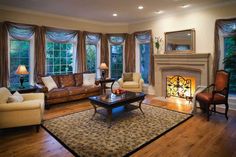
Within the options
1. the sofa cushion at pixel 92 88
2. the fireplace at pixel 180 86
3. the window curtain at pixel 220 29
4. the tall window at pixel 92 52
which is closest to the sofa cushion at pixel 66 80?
the sofa cushion at pixel 92 88

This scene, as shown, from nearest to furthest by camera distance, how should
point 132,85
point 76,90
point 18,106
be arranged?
point 18,106 < point 76,90 < point 132,85

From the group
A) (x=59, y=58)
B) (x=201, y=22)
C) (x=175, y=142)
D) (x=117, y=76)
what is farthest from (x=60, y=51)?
(x=175, y=142)

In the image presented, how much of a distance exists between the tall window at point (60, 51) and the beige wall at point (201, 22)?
11.0 ft

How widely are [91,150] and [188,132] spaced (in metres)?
1.87

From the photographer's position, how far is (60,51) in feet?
20.6

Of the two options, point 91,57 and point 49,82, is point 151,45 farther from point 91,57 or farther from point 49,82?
point 49,82

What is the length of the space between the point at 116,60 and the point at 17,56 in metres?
3.76

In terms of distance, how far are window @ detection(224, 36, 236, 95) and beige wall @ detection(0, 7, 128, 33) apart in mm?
3852

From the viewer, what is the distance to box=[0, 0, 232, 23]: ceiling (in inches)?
181

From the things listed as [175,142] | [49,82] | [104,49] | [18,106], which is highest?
[104,49]

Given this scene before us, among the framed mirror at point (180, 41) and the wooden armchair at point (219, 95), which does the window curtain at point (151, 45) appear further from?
the wooden armchair at point (219, 95)

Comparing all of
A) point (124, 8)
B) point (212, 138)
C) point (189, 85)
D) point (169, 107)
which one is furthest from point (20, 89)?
point (189, 85)

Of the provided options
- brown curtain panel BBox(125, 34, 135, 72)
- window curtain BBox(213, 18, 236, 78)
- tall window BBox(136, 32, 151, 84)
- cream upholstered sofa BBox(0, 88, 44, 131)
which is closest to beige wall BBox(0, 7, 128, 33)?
brown curtain panel BBox(125, 34, 135, 72)

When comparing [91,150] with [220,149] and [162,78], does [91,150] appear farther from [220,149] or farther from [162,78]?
[162,78]
